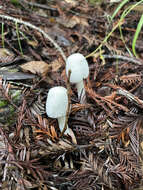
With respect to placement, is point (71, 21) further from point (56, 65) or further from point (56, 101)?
point (56, 101)

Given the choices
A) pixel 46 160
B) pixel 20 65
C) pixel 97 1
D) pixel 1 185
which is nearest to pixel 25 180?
pixel 1 185

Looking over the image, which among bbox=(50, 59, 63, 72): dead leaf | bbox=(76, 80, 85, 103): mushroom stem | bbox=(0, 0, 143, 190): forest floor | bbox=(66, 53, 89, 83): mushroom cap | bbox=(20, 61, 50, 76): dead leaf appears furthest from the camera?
bbox=(50, 59, 63, 72): dead leaf

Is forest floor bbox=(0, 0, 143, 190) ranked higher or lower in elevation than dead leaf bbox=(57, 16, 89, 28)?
lower

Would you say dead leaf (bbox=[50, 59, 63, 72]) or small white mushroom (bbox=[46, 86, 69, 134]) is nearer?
small white mushroom (bbox=[46, 86, 69, 134])

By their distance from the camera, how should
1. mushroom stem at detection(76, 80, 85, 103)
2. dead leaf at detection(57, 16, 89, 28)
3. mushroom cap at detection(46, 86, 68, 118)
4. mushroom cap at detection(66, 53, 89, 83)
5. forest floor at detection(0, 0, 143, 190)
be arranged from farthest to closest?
dead leaf at detection(57, 16, 89, 28) → mushroom stem at detection(76, 80, 85, 103) → mushroom cap at detection(66, 53, 89, 83) → mushroom cap at detection(46, 86, 68, 118) → forest floor at detection(0, 0, 143, 190)

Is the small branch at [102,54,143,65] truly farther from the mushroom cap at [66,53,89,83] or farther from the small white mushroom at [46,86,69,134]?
the small white mushroom at [46,86,69,134]

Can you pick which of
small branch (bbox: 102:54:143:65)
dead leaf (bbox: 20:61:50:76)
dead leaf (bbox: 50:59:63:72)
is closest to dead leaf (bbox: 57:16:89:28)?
small branch (bbox: 102:54:143:65)

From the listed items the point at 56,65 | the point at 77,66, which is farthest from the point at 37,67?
the point at 77,66
